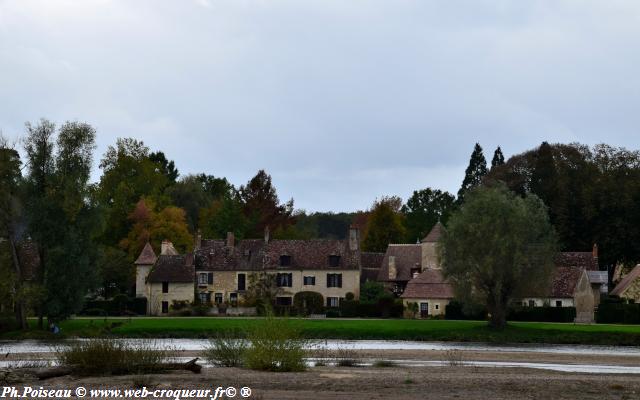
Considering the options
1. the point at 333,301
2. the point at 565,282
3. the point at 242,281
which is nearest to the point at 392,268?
the point at 333,301

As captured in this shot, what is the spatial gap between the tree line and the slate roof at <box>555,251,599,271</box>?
4887 millimetres

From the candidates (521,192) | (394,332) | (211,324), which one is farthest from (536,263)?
(521,192)

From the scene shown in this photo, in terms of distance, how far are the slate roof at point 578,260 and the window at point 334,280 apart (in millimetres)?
18465

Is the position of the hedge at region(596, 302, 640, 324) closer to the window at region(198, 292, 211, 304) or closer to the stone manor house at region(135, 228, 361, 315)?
the stone manor house at region(135, 228, 361, 315)

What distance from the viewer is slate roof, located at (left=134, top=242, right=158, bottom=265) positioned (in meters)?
90.0

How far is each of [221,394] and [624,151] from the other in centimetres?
7811

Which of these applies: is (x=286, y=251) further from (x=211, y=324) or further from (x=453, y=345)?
(x=453, y=345)

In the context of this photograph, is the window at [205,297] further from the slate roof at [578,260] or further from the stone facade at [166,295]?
the slate roof at [578,260]

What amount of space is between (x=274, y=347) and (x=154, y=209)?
74352 mm

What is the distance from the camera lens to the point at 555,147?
100250 millimetres

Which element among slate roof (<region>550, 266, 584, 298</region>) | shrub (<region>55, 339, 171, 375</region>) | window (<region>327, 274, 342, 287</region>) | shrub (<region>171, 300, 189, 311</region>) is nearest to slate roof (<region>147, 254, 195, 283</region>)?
shrub (<region>171, 300, 189, 311</region>)

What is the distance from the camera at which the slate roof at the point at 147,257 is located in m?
90.0

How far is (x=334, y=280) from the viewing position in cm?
8969

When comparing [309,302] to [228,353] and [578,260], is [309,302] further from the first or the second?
[228,353]
